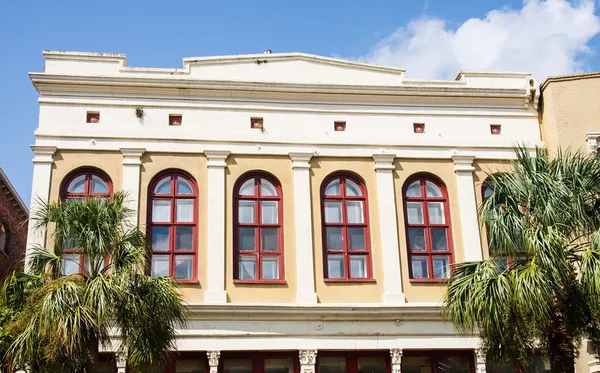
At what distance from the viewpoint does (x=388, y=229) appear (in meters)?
24.5

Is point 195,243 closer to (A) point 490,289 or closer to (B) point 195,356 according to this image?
(B) point 195,356

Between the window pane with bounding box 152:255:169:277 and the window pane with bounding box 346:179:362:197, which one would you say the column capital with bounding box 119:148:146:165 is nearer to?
Answer: the window pane with bounding box 152:255:169:277

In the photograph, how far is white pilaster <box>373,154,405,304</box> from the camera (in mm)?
23906

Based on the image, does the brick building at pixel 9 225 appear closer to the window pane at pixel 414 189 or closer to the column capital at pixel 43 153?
the column capital at pixel 43 153

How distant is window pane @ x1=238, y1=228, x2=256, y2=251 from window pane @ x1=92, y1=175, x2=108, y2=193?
4.15 meters

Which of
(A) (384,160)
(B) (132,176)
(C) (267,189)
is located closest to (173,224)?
(B) (132,176)

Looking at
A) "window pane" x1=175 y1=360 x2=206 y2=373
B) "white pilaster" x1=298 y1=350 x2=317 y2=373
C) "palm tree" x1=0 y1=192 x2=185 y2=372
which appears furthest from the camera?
"window pane" x1=175 y1=360 x2=206 y2=373

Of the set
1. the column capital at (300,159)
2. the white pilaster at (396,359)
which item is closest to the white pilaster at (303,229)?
the column capital at (300,159)

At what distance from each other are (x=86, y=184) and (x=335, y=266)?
7672mm

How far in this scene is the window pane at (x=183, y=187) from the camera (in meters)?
24.4

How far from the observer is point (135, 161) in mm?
24188

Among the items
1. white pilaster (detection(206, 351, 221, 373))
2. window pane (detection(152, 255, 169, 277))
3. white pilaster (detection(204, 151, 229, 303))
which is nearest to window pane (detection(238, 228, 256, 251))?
white pilaster (detection(204, 151, 229, 303))

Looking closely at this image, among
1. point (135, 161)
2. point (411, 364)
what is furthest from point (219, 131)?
point (411, 364)

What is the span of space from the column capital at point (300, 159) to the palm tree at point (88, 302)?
7108mm
